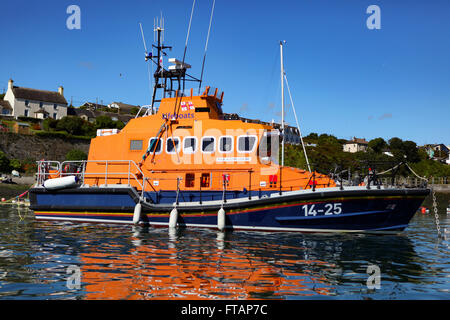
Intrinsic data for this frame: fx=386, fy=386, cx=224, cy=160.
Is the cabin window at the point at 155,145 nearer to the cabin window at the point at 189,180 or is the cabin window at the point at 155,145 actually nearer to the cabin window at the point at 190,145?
the cabin window at the point at 190,145

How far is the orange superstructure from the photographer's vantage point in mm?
11781

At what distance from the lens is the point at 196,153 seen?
486 inches

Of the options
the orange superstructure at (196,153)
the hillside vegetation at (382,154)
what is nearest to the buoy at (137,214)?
the orange superstructure at (196,153)

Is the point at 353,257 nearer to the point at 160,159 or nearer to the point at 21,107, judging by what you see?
the point at 160,159

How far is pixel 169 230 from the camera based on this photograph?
37.2 feet

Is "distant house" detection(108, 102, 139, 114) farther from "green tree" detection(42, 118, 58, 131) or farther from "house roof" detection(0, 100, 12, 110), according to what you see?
"green tree" detection(42, 118, 58, 131)

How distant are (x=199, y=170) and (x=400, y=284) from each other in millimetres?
7300

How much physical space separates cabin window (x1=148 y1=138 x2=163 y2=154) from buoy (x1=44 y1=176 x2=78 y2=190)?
9.00 ft

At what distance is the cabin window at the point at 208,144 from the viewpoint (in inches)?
481

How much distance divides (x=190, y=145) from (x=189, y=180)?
112 cm

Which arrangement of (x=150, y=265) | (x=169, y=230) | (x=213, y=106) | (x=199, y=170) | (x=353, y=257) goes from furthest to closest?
1. (x=213, y=106)
2. (x=199, y=170)
3. (x=169, y=230)
4. (x=353, y=257)
5. (x=150, y=265)

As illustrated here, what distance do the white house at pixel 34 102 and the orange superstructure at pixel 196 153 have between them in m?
59.2

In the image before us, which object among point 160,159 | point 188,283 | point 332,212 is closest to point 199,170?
point 160,159

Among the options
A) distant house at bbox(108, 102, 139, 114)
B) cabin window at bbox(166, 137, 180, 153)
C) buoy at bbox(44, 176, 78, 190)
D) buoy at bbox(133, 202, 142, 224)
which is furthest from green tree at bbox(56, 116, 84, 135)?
buoy at bbox(133, 202, 142, 224)
